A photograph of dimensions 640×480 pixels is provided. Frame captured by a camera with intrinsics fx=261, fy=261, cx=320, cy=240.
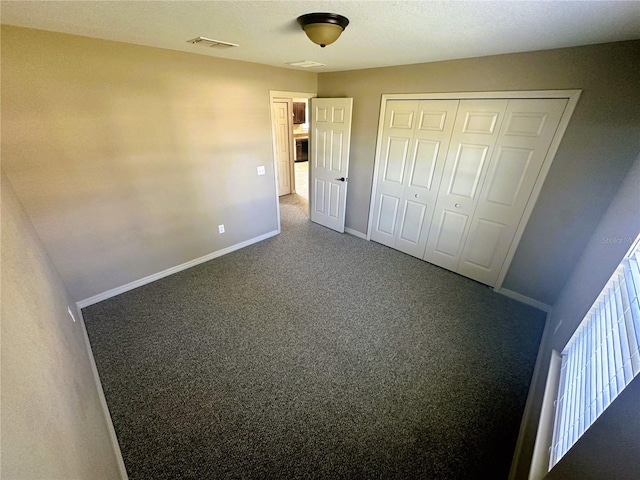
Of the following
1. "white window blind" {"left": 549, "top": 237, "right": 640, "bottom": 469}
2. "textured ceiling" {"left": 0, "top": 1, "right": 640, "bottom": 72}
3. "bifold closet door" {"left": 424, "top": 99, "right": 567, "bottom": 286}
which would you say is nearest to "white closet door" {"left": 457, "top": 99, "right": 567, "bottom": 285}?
"bifold closet door" {"left": 424, "top": 99, "right": 567, "bottom": 286}

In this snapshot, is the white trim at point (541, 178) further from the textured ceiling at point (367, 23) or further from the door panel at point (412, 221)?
the door panel at point (412, 221)

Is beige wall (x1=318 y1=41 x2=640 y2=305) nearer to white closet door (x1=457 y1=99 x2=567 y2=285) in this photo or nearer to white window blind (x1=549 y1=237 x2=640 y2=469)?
white closet door (x1=457 y1=99 x2=567 y2=285)

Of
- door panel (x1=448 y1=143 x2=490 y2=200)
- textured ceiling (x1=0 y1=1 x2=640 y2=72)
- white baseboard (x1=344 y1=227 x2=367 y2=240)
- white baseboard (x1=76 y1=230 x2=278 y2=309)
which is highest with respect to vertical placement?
textured ceiling (x1=0 y1=1 x2=640 y2=72)

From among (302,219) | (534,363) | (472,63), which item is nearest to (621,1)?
(472,63)

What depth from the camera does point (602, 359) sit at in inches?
42.7

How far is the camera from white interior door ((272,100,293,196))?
5.01 m

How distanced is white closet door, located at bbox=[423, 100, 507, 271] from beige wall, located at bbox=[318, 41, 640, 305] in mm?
226

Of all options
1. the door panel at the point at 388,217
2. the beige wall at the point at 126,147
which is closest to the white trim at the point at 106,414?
the beige wall at the point at 126,147

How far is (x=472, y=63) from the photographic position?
8.20 feet

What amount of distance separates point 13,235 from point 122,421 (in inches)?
50.9

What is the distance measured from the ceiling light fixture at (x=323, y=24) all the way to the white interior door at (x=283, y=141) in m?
3.23

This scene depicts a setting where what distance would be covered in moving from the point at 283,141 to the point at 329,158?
1794 mm

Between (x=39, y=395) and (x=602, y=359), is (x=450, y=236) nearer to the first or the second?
(x=602, y=359)

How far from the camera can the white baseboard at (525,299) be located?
8.81ft
